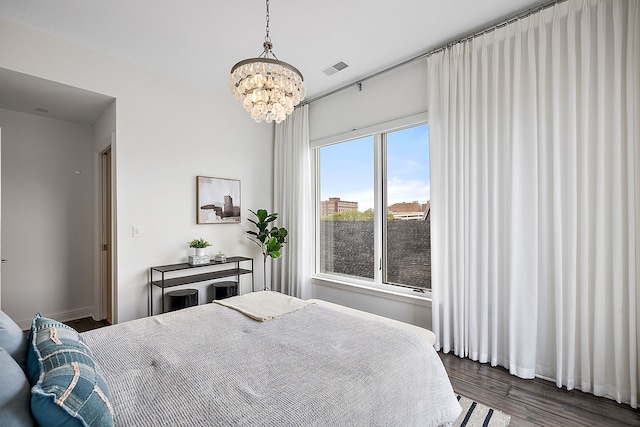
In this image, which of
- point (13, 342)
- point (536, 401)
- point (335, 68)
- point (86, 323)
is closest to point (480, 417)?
point (536, 401)

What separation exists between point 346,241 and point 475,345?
1862 mm

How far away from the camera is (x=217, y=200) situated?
399 centimetres

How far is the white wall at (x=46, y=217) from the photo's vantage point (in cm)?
351

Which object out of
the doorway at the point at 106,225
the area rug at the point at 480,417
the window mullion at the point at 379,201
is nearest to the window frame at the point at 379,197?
the window mullion at the point at 379,201

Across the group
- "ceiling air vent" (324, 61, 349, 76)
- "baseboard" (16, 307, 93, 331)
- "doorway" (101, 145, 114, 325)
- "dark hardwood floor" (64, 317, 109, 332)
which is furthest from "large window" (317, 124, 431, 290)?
"baseboard" (16, 307, 93, 331)

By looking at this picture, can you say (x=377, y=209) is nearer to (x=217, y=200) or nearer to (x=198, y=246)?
(x=217, y=200)

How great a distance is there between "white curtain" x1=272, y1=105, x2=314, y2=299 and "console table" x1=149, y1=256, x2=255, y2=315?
0.61 m

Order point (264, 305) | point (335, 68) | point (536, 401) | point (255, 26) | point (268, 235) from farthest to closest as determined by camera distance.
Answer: point (268, 235) < point (335, 68) < point (255, 26) < point (264, 305) < point (536, 401)

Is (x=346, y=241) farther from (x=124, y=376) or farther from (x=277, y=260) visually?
(x=124, y=376)

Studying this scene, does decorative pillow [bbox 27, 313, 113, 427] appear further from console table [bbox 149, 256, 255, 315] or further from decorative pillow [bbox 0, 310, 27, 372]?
console table [bbox 149, 256, 255, 315]

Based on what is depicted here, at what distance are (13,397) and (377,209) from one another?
10.6 feet

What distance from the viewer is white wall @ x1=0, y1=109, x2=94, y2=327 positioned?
351 centimetres

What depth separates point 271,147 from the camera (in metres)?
4.68

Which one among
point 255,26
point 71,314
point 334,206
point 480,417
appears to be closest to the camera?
point 480,417
